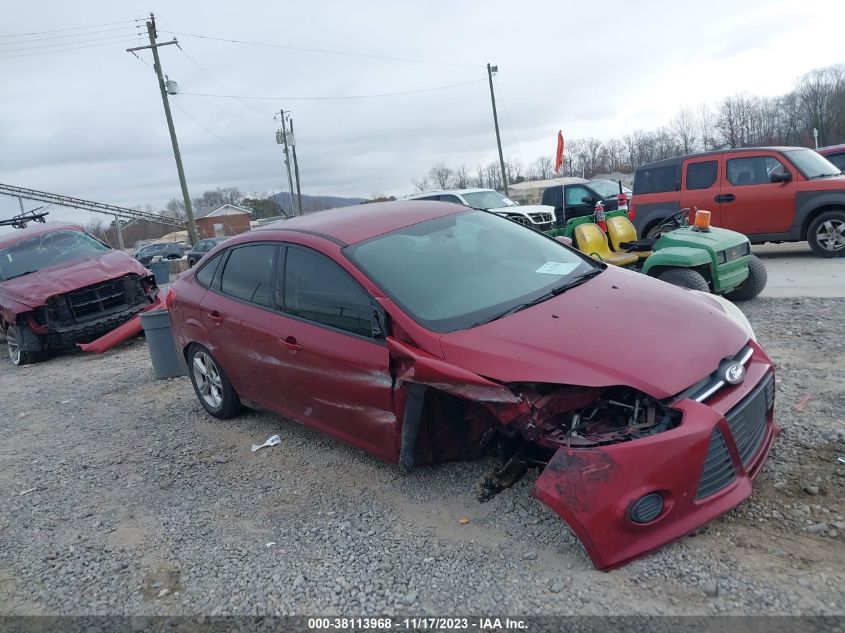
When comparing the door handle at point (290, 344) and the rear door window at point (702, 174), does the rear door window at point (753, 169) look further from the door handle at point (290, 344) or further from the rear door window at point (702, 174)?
the door handle at point (290, 344)

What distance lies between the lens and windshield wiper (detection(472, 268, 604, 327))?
11.3 feet

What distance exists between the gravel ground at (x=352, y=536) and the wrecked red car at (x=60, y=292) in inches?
162

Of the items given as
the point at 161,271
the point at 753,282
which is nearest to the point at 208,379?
the point at 753,282

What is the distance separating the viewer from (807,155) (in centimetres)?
1038

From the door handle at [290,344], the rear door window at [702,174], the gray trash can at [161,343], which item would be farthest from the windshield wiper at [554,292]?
the rear door window at [702,174]

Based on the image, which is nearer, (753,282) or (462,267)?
(462,267)

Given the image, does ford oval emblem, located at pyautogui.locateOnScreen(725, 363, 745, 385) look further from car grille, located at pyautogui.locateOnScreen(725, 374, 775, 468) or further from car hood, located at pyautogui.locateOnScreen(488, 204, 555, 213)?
car hood, located at pyautogui.locateOnScreen(488, 204, 555, 213)

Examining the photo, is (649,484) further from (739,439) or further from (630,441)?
(739,439)

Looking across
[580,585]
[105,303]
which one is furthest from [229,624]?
[105,303]

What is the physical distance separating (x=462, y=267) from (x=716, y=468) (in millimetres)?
1850

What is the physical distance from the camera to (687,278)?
21.2ft

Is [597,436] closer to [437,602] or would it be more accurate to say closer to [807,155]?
[437,602]

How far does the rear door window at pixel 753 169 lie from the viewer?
33.6 feet

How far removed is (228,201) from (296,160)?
43588 millimetres
